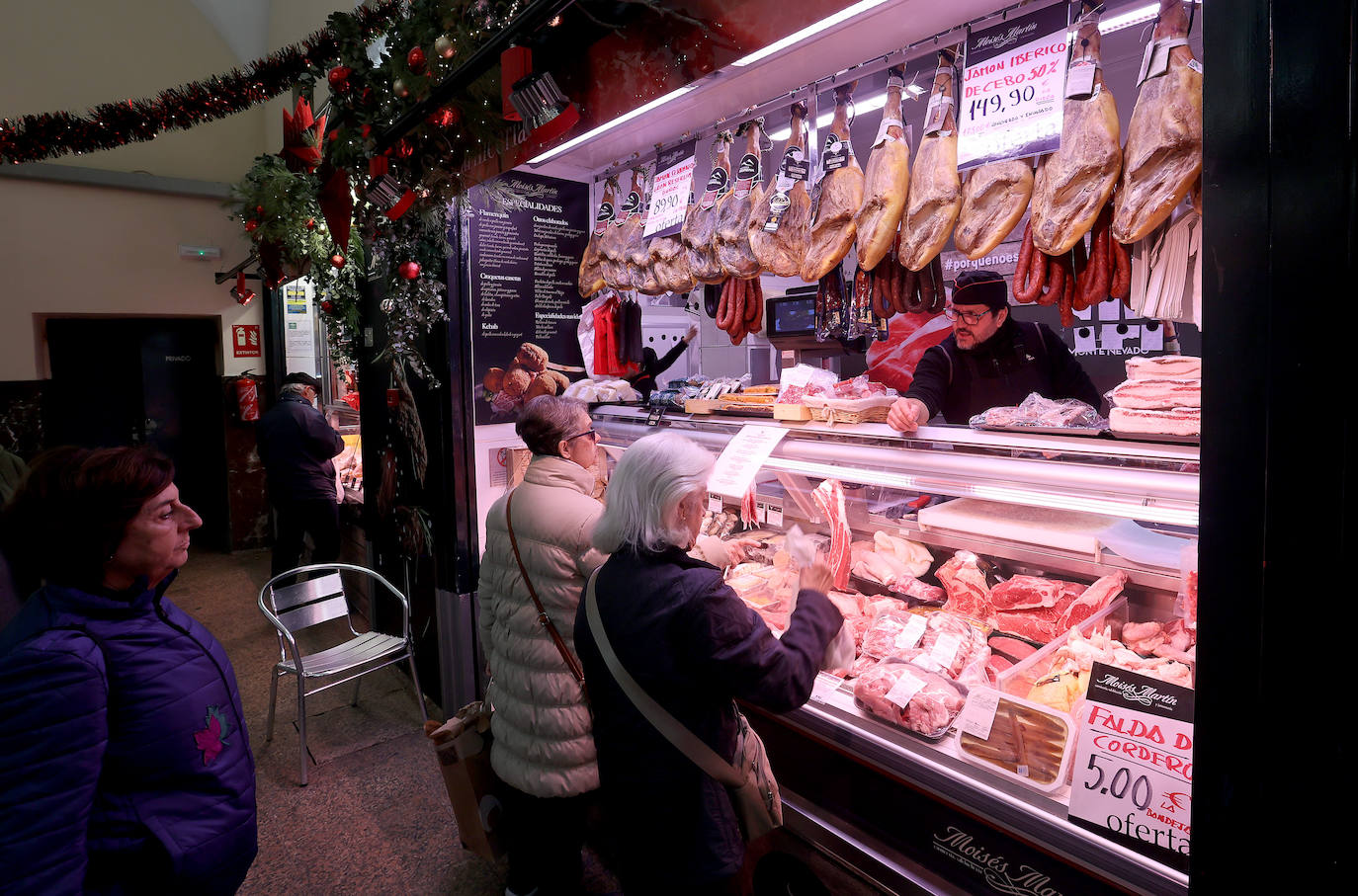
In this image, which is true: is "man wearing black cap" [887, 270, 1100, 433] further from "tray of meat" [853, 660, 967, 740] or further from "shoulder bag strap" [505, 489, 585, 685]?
"shoulder bag strap" [505, 489, 585, 685]

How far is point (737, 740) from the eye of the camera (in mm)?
1847

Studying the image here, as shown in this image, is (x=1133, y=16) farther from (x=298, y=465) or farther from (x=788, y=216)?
(x=298, y=465)

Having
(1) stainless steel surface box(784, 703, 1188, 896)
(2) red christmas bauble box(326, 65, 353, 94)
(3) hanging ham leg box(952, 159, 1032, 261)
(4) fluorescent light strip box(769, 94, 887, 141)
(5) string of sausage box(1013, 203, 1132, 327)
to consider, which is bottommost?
(1) stainless steel surface box(784, 703, 1188, 896)

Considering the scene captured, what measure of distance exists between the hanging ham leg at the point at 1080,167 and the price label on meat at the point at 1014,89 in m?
0.05

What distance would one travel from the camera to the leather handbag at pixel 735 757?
5.77ft

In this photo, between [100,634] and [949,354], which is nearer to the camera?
[100,634]

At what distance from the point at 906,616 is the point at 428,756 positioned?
2.82m

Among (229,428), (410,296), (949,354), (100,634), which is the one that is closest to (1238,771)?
(100,634)

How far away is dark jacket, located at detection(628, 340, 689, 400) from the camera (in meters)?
3.91

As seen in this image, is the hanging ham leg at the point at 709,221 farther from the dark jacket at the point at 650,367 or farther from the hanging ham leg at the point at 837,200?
the dark jacket at the point at 650,367

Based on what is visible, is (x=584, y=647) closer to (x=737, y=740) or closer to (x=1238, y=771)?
(x=737, y=740)

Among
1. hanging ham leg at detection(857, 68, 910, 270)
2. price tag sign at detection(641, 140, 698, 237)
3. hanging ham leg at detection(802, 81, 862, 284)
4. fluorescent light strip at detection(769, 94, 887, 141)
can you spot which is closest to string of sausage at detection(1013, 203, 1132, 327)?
hanging ham leg at detection(857, 68, 910, 270)

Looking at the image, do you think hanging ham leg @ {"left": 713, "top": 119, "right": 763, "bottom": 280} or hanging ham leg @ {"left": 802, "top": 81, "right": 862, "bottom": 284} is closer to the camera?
hanging ham leg @ {"left": 802, "top": 81, "right": 862, "bottom": 284}

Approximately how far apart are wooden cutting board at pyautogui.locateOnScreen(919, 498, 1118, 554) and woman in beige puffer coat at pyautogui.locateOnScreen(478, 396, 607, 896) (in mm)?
1210
